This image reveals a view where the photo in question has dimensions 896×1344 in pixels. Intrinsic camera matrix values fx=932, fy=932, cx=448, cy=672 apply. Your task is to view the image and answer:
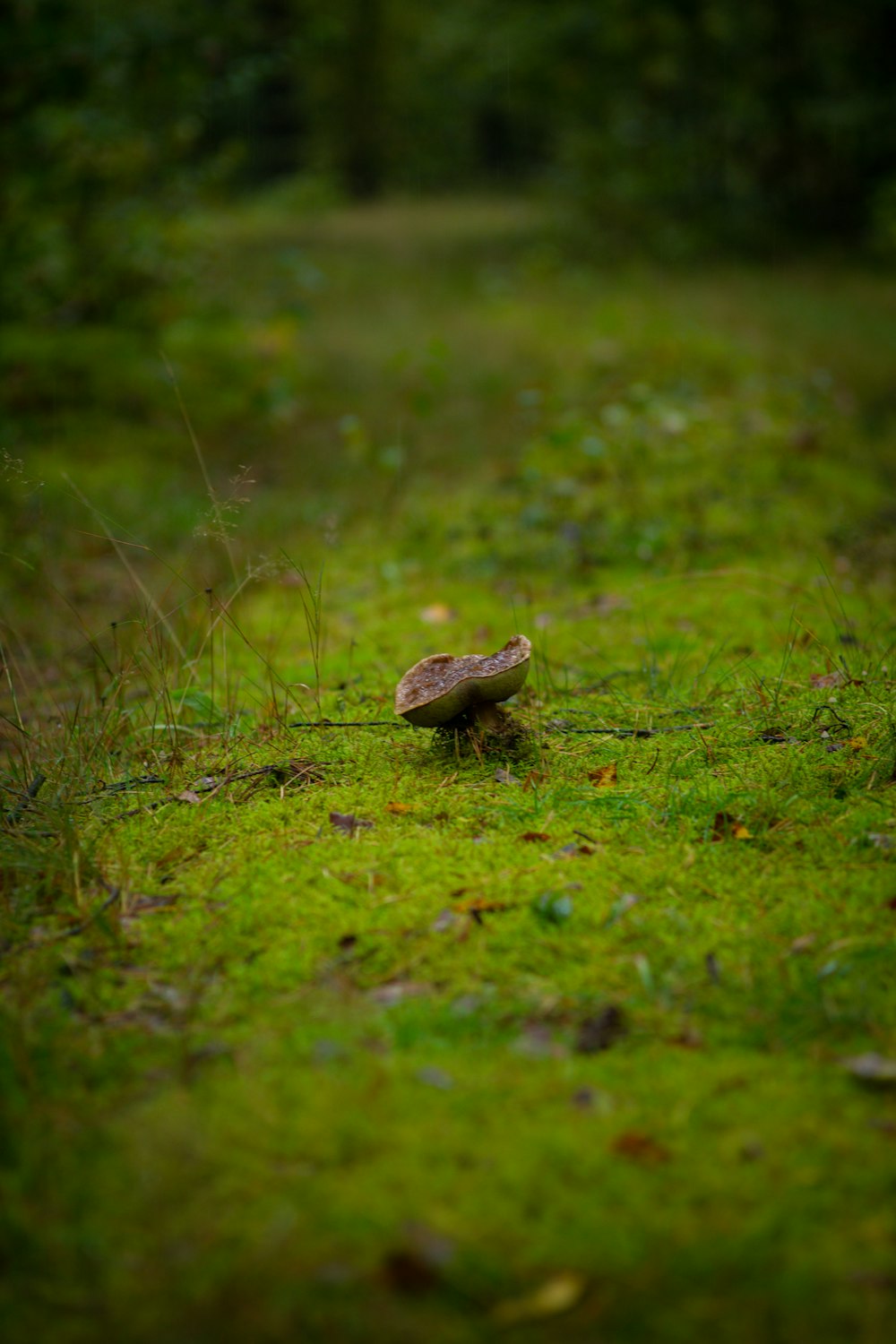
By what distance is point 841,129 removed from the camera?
15.6m

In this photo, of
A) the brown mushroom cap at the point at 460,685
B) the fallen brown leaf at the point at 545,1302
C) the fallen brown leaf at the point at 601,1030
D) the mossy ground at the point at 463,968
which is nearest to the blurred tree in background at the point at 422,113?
the mossy ground at the point at 463,968

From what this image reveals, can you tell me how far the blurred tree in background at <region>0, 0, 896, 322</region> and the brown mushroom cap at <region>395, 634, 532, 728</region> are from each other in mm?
7573

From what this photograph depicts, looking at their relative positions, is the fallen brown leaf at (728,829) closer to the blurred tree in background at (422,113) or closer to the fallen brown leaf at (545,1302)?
the fallen brown leaf at (545,1302)

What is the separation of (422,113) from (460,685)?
40527 mm

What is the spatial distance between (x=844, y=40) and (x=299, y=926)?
1781 cm

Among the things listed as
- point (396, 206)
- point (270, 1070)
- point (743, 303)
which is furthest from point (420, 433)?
point (396, 206)

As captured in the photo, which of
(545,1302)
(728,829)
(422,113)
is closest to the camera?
(545,1302)

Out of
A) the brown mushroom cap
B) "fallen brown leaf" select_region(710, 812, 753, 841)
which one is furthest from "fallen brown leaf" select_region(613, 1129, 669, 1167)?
the brown mushroom cap

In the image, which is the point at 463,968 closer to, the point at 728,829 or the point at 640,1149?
the point at 640,1149

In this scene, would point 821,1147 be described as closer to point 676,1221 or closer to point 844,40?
point 676,1221

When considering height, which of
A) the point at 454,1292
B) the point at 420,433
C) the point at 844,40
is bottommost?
the point at 420,433

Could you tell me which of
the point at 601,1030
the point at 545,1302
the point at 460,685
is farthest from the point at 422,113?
the point at 545,1302

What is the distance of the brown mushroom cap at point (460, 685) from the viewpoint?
9.45 ft

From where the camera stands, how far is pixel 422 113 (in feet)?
121
